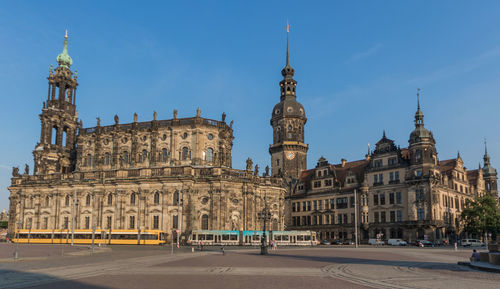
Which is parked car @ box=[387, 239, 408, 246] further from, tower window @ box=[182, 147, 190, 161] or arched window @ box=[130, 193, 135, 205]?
arched window @ box=[130, 193, 135, 205]

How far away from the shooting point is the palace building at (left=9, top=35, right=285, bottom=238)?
7350cm

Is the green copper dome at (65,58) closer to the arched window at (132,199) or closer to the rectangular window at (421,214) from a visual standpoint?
the arched window at (132,199)

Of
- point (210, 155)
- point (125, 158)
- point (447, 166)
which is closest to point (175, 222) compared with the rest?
point (210, 155)

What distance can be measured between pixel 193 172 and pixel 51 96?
39.4 meters

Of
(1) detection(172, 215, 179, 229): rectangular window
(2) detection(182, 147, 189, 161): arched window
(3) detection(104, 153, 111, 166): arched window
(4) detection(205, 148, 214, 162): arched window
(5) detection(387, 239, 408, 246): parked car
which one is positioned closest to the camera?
(1) detection(172, 215, 179, 229): rectangular window

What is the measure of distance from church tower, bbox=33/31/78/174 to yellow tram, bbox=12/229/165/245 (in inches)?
681

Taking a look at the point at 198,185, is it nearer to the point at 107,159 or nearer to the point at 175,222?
the point at 175,222

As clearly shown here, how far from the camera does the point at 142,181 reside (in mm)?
74625

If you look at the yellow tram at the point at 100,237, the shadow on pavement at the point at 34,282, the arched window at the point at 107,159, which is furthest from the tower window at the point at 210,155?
the shadow on pavement at the point at 34,282

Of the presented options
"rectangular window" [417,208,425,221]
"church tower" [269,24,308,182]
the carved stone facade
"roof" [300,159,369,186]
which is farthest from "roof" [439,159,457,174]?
"church tower" [269,24,308,182]

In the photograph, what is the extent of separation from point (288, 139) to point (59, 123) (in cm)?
4955

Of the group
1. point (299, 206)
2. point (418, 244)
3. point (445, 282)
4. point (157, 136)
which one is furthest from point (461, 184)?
point (445, 282)

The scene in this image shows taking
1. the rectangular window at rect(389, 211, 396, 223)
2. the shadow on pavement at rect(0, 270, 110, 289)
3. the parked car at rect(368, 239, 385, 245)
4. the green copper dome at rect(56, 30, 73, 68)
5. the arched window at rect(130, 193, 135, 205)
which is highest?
the green copper dome at rect(56, 30, 73, 68)

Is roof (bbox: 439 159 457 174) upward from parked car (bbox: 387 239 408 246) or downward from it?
upward
